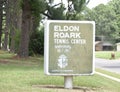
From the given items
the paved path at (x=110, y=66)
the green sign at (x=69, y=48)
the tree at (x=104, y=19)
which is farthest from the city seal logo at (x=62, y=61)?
the tree at (x=104, y=19)

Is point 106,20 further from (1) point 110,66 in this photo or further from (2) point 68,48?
(2) point 68,48

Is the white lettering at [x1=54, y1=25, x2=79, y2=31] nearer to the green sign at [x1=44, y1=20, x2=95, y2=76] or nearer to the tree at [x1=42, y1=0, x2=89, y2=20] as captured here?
the green sign at [x1=44, y1=20, x2=95, y2=76]

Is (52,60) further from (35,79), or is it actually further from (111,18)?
(111,18)

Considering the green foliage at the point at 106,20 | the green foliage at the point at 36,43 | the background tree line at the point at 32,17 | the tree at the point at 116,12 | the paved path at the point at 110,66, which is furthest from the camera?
the green foliage at the point at 106,20

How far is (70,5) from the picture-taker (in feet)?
127

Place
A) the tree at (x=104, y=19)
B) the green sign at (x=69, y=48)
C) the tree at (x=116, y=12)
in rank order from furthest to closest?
the tree at (x=104, y=19) → the tree at (x=116, y=12) → the green sign at (x=69, y=48)

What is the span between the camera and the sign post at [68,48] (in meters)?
11.2

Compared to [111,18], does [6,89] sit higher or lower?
lower

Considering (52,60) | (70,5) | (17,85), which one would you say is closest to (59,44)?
(52,60)

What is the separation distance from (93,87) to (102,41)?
108 metres

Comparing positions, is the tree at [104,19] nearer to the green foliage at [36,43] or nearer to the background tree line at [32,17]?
the background tree line at [32,17]

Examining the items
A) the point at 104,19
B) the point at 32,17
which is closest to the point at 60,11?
the point at 32,17

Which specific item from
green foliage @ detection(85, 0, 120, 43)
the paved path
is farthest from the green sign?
green foliage @ detection(85, 0, 120, 43)

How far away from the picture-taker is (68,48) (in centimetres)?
1134
